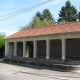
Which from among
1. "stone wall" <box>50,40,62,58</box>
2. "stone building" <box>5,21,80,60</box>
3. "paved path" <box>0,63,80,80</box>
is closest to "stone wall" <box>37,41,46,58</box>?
"stone building" <box>5,21,80,60</box>

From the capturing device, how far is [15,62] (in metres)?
29.2

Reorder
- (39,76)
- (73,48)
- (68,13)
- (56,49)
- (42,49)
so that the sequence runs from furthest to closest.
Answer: (68,13) < (42,49) < (56,49) < (73,48) < (39,76)

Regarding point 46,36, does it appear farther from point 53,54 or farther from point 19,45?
→ point 19,45

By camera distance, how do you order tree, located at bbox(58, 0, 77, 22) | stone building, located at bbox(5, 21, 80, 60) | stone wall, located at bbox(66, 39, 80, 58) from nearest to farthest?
stone building, located at bbox(5, 21, 80, 60), stone wall, located at bbox(66, 39, 80, 58), tree, located at bbox(58, 0, 77, 22)

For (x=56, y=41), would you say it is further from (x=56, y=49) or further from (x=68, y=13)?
(x=68, y=13)

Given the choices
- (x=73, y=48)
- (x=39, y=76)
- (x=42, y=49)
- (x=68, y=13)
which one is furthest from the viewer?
(x=68, y=13)

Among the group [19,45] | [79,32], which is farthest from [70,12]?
[79,32]

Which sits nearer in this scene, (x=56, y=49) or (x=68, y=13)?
(x=56, y=49)

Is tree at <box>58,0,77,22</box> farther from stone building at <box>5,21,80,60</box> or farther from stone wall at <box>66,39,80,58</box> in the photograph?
stone wall at <box>66,39,80,58</box>

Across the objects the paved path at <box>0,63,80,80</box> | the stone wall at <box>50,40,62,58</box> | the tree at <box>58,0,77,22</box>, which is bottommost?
the paved path at <box>0,63,80,80</box>

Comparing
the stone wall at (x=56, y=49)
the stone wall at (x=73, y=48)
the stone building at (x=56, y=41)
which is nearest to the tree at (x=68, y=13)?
the stone building at (x=56, y=41)

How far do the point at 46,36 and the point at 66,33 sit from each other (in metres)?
3.85

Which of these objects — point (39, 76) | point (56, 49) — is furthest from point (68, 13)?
point (39, 76)

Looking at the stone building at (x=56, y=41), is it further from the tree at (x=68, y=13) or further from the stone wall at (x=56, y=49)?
the tree at (x=68, y=13)
